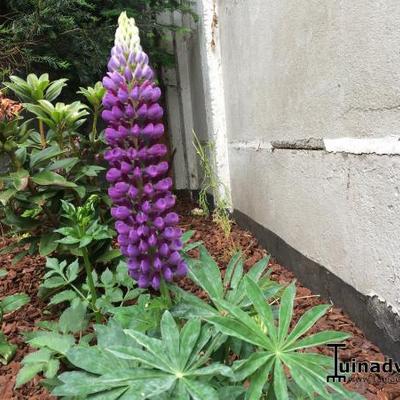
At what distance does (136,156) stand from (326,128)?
1059 mm

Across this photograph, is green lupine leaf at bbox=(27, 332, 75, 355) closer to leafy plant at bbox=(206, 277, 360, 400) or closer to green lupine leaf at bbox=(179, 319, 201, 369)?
green lupine leaf at bbox=(179, 319, 201, 369)

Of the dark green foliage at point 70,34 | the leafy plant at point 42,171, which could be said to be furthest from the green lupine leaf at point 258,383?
the dark green foliage at point 70,34

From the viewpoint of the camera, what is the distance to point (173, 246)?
1376 mm

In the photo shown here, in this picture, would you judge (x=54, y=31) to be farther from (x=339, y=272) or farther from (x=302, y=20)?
(x=339, y=272)

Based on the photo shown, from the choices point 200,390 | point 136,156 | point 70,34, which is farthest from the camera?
point 70,34

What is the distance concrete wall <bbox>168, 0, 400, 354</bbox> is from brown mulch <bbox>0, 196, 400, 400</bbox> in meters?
0.18

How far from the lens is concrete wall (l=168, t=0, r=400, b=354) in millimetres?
1561

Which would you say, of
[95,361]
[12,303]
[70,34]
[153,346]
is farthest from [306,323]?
[70,34]

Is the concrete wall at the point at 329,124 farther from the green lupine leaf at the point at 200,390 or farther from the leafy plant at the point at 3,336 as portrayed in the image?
the leafy plant at the point at 3,336

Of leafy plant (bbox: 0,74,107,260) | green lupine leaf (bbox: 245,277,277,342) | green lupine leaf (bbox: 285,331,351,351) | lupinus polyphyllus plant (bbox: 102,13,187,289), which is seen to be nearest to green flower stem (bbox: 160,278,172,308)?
lupinus polyphyllus plant (bbox: 102,13,187,289)

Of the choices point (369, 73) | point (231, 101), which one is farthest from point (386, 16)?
point (231, 101)

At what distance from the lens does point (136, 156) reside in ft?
4.19

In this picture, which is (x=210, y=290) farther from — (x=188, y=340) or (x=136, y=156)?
(x=136, y=156)

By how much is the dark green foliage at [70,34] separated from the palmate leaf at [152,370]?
9.79 feet
